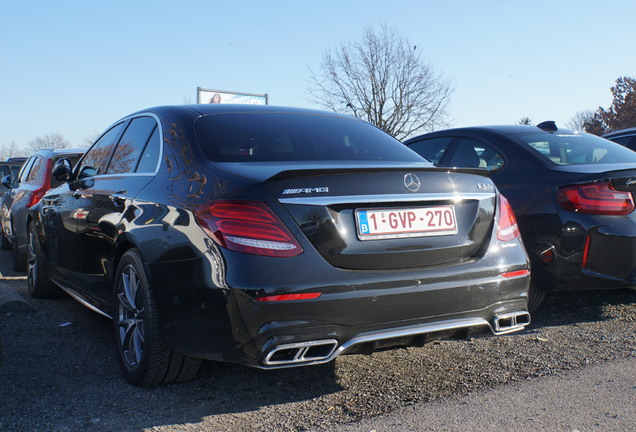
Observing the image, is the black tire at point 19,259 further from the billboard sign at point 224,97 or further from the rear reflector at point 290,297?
the billboard sign at point 224,97

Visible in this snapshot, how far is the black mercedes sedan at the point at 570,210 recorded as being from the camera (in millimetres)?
4246

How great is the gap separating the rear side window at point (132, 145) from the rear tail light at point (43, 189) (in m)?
3.23

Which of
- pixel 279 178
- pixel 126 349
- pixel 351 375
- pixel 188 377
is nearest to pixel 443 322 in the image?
pixel 351 375

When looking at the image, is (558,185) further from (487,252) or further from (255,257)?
(255,257)

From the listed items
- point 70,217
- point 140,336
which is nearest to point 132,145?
point 70,217

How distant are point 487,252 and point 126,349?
2.02 meters

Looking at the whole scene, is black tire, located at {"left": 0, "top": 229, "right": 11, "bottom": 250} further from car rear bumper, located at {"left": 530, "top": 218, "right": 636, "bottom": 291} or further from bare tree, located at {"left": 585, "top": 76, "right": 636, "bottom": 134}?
bare tree, located at {"left": 585, "top": 76, "right": 636, "bottom": 134}

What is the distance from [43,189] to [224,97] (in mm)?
28618

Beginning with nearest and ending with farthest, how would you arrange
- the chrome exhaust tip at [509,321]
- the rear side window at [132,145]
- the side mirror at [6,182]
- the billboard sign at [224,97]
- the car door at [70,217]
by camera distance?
the chrome exhaust tip at [509,321] < the rear side window at [132,145] < the car door at [70,217] < the side mirror at [6,182] < the billboard sign at [224,97]

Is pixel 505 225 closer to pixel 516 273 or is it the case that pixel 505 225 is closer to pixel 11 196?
pixel 516 273

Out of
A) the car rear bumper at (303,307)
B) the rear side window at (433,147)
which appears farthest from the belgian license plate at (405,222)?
the rear side window at (433,147)

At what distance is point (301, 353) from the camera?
8.86 ft

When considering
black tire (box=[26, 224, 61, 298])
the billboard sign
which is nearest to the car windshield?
black tire (box=[26, 224, 61, 298])

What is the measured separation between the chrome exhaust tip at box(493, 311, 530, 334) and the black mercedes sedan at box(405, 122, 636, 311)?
52.9 inches
